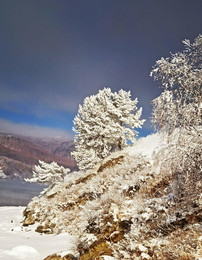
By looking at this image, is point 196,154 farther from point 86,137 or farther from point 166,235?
point 86,137

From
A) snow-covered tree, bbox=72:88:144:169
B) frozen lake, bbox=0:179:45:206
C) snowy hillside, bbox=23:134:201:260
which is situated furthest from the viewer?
frozen lake, bbox=0:179:45:206

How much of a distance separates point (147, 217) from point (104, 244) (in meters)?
1.48

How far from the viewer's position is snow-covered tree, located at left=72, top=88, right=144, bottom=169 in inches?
954

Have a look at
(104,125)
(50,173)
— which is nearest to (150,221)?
(104,125)

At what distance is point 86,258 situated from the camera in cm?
564

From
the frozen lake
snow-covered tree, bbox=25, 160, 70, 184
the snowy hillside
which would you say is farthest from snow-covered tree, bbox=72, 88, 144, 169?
the frozen lake

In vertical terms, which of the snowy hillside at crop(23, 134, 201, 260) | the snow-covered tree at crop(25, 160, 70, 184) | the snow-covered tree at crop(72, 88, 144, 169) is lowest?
the snowy hillside at crop(23, 134, 201, 260)

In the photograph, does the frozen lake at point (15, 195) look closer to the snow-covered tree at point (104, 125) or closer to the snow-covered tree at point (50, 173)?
the snow-covered tree at point (50, 173)

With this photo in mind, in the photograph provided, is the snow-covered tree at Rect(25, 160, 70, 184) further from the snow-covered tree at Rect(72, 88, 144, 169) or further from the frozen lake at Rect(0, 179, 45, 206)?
the frozen lake at Rect(0, 179, 45, 206)

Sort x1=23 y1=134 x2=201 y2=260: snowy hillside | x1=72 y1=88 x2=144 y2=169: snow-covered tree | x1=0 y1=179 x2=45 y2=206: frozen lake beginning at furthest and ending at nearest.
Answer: x1=0 y1=179 x2=45 y2=206: frozen lake, x1=72 y1=88 x2=144 y2=169: snow-covered tree, x1=23 y1=134 x2=201 y2=260: snowy hillside

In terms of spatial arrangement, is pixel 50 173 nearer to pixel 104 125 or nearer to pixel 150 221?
pixel 104 125

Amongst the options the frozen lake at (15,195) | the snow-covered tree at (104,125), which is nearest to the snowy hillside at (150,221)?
the snow-covered tree at (104,125)

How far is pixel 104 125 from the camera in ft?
Answer: 79.2

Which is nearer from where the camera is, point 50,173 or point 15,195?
point 50,173
